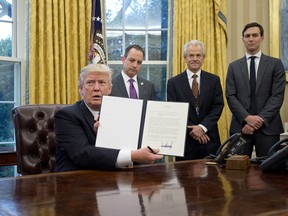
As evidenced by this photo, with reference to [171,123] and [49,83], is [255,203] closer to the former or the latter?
[171,123]

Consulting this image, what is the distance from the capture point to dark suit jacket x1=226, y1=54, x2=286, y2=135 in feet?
12.6

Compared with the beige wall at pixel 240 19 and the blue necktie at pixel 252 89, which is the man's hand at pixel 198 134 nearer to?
the blue necktie at pixel 252 89

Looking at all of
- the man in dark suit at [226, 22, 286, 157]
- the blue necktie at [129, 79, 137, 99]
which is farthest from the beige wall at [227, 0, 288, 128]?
the blue necktie at [129, 79, 137, 99]

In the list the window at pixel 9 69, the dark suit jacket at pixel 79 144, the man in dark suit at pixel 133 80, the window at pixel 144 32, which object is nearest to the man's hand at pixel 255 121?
the man in dark suit at pixel 133 80

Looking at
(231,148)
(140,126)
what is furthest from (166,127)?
(231,148)

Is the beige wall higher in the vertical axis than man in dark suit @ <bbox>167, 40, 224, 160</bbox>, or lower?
higher

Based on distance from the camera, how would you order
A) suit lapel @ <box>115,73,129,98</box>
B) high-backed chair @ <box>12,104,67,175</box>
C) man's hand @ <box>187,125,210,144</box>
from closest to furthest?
high-backed chair @ <box>12,104,67,175</box> < man's hand @ <box>187,125,210,144</box> < suit lapel @ <box>115,73,129,98</box>

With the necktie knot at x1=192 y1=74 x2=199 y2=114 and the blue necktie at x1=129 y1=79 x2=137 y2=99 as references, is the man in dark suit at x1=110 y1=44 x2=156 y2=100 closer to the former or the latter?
the blue necktie at x1=129 y1=79 x2=137 y2=99

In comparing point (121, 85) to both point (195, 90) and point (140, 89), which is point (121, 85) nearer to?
point (140, 89)

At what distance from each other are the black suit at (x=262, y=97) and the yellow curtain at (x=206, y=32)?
1.10 m

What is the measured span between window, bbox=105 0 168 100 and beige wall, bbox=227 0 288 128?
0.85 meters

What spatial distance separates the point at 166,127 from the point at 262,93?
6.79 feet

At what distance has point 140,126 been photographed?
2111 millimetres

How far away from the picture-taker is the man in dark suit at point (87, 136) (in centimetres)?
208
